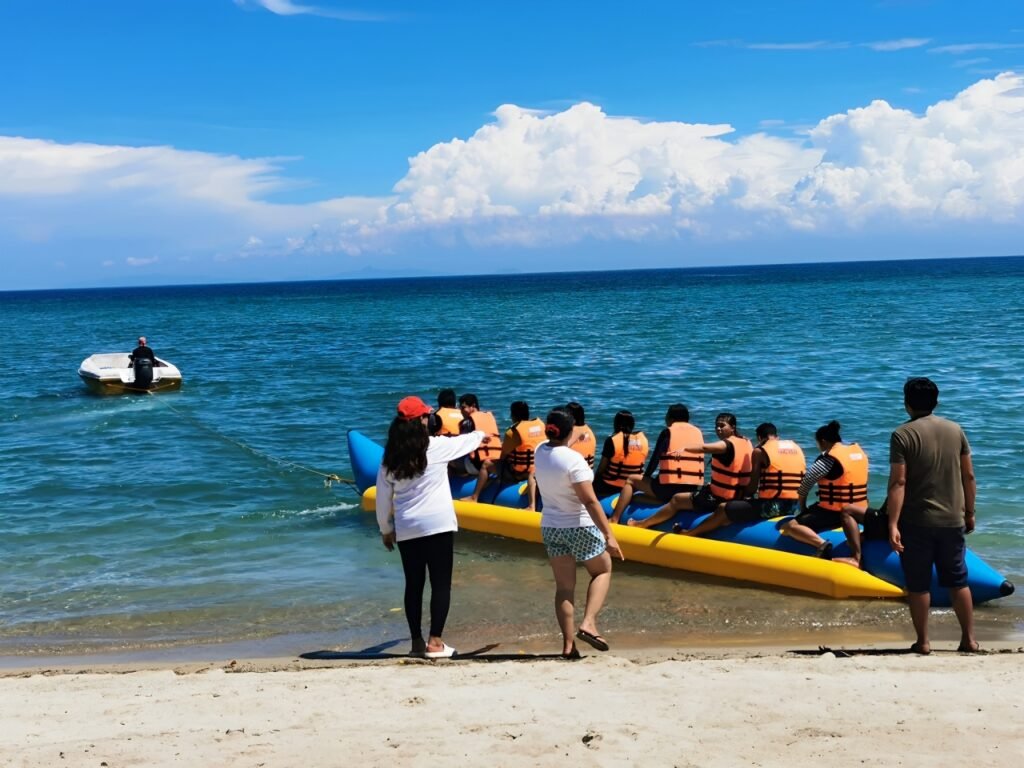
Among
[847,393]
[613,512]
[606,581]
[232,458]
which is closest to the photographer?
[606,581]

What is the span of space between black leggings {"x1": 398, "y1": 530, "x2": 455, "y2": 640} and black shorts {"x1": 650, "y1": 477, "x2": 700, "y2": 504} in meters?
3.06

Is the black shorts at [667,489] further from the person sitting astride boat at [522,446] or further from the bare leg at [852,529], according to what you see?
the bare leg at [852,529]

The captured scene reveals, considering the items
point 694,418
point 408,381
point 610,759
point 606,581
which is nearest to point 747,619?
point 606,581

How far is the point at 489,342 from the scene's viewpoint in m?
31.5

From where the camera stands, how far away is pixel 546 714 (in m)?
4.13

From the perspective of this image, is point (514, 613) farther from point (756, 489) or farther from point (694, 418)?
point (694, 418)

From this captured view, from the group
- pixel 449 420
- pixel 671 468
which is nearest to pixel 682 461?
pixel 671 468

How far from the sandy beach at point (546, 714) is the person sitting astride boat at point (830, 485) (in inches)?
69.6

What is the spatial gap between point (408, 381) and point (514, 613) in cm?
1455

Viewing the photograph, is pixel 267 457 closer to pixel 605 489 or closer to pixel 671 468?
pixel 605 489

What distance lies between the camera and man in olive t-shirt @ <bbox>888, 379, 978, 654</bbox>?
4934 mm

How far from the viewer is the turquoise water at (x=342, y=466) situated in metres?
6.81

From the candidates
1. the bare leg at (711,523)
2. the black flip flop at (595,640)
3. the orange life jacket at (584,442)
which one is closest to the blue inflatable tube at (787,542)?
the bare leg at (711,523)

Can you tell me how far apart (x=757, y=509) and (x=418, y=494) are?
3.32 metres
